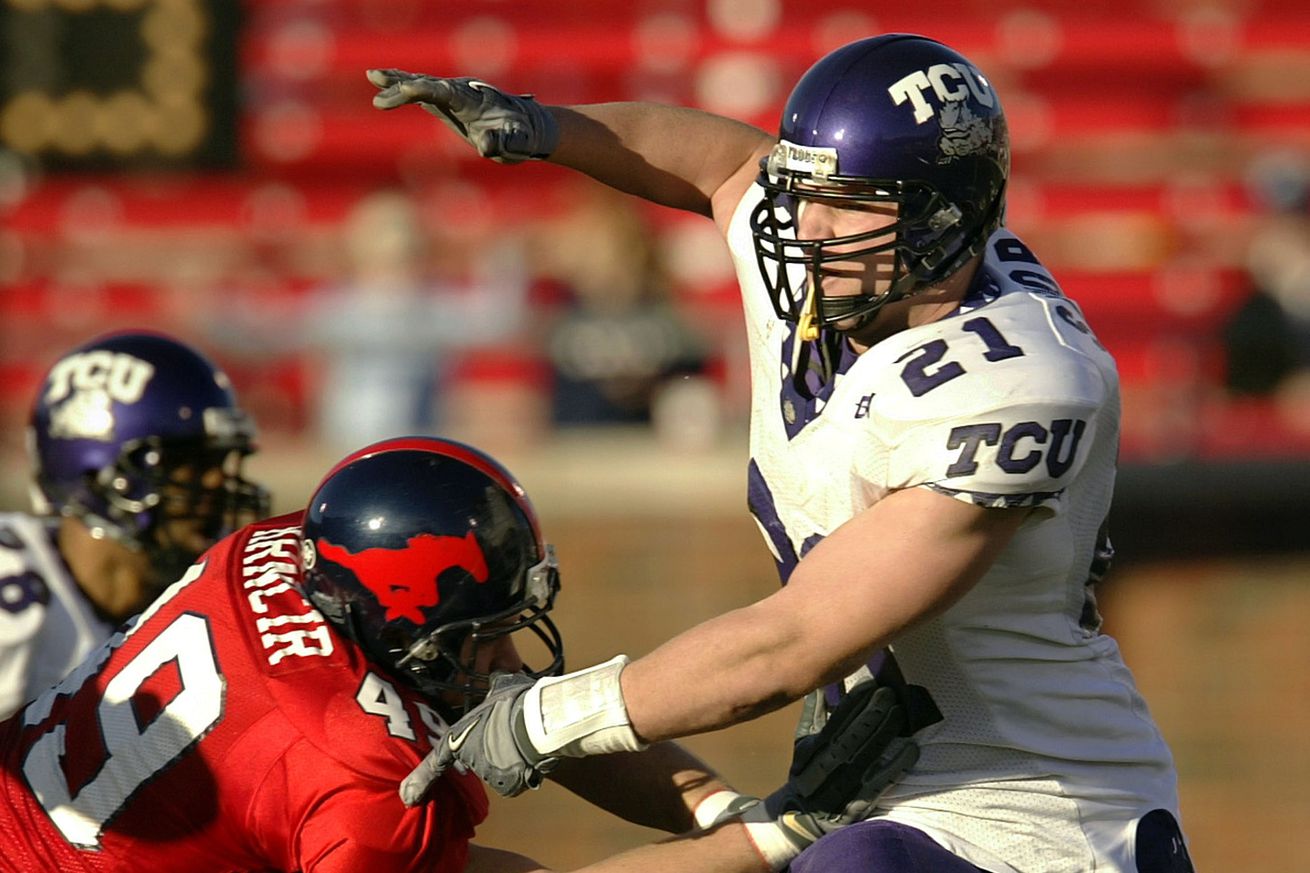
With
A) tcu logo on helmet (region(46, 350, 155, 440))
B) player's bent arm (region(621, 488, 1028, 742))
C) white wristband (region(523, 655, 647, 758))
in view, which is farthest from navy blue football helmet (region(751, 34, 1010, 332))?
tcu logo on helmet (region(46, 350, 155, 440))

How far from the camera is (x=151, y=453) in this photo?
427 cm

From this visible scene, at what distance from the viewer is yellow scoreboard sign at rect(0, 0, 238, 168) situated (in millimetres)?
8414

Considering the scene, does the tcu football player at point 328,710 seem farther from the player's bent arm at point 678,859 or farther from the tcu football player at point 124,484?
the tcu football player at point 124,484

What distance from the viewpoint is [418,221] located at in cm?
838

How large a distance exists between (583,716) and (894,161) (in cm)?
99

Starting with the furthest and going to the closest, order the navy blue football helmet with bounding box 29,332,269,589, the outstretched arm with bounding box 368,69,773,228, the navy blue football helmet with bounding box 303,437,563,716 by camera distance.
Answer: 1. the navy blue football helmet with bounding box 29,332,269,589
2. the outstretched arm with bounding box 368,69,773,228
3. the navy blue football helmet with bounding box 303,437,563,716

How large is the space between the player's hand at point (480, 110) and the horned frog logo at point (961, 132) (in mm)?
750

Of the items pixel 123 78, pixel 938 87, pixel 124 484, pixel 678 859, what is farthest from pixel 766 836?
pixel 123 78

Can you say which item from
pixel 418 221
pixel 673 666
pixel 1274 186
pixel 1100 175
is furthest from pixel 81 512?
pixel 1100 175

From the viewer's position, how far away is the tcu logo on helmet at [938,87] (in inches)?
119

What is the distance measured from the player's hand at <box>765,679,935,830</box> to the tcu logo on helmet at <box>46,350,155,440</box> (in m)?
1.95

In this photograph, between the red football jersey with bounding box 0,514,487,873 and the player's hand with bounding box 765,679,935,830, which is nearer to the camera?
the red football jersey with bounding box 0,514,487,873

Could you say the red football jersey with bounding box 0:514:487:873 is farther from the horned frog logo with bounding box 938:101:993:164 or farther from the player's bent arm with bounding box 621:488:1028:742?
the horned frog logo with bounding box 938:101:993:164

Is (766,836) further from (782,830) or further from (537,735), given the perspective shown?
(537,735)
